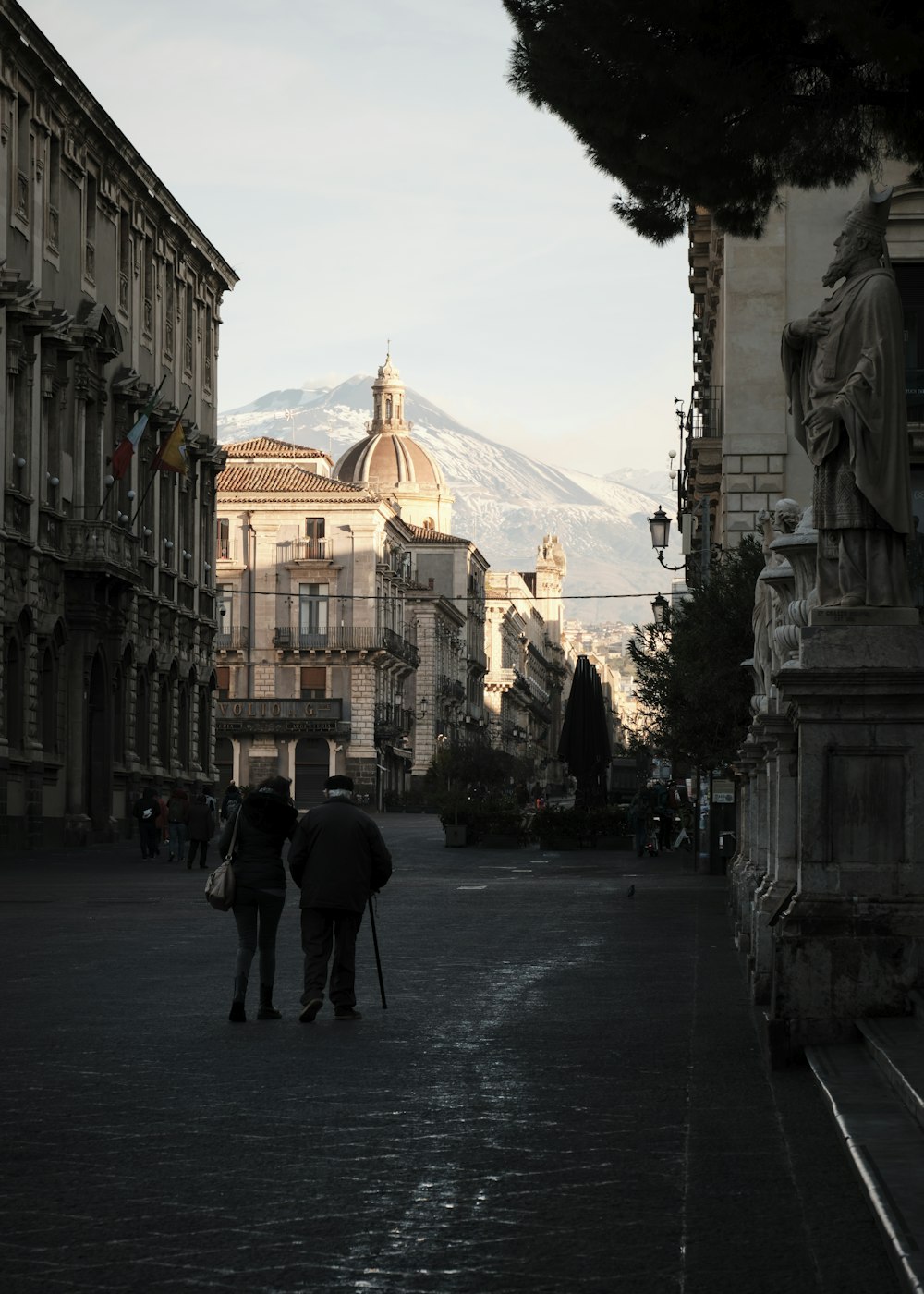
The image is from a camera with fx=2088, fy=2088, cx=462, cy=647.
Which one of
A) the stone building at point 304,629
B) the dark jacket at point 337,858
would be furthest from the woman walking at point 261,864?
the stone building at point 304,629

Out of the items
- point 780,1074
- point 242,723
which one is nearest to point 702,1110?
point 780,1074

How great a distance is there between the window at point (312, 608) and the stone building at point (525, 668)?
66.6ft

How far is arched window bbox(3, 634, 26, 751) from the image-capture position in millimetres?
38469

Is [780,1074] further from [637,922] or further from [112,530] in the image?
[112,530]

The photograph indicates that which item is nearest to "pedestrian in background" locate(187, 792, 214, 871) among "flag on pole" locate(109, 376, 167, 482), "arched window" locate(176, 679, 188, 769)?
"flag on pole" locate(109, 376, 167, 482)

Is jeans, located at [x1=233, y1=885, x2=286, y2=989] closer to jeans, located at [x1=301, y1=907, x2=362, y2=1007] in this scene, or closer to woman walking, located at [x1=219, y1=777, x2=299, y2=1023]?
woman walking, located at [x1=219, y1=777, x2=299, y2=1023]

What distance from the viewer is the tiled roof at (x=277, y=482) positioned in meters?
92.4

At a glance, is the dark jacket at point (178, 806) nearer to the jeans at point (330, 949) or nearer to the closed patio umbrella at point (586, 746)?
the closed patio umbrella at point (586, 746)

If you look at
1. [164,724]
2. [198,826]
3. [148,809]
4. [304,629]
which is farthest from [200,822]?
[304,629]

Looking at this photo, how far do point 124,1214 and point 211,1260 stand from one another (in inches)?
27.9

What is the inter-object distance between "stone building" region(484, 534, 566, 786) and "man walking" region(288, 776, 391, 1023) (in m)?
95.7

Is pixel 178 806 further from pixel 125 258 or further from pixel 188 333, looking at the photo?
pixel 188 333

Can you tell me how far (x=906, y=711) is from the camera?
9.93 metres

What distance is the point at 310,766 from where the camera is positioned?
9069 centimetres
